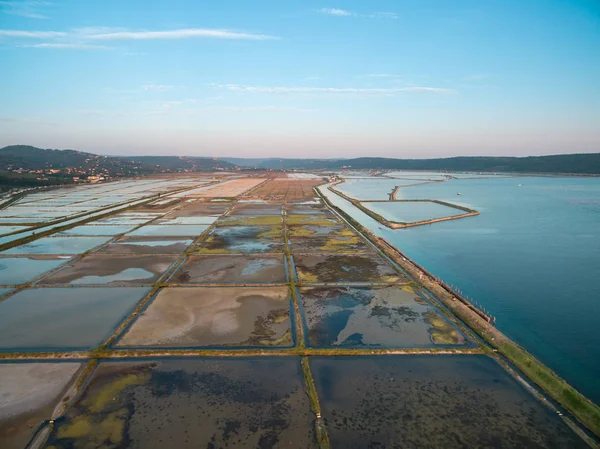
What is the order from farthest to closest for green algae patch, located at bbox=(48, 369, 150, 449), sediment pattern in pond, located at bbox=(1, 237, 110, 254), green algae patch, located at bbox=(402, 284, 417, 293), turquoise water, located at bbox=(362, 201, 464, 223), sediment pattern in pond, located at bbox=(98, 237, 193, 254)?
turquoise water, located at bbox=(362, 201, 464, 223) → sediment pattern in pond, located at bbox=(98, 237, 193, 254) → sediment pattern in pond, located at bbox=(1, 237, 110, 254) → green algae patch, located at bbox=(402, 284, 417, 293) → green algae patch, located at bbox=(48, 369, 150, 449)

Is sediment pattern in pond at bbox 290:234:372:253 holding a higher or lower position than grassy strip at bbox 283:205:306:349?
higher

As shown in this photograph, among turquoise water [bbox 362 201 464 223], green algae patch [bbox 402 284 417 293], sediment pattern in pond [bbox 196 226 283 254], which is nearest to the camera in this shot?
green algae patch [bbox 402 284 417 293]

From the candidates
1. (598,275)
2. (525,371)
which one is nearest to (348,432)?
(525,371)

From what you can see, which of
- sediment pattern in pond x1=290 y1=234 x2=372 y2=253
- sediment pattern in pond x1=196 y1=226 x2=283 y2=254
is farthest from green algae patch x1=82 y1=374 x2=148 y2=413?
sediment pattern in pond x1=290 y1=234 x2=372 y2=253

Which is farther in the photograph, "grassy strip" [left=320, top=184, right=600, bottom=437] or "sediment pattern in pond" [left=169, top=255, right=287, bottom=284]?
"sediment pattern in pond" [left=169, top=255, right=287, bottom=284]

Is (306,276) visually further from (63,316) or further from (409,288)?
(63,316)

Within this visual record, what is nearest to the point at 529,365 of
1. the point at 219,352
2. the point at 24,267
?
the point at 219,352

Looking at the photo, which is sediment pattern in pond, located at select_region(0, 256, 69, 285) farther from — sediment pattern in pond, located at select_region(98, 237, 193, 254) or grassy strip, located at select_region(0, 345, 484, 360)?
grassy strip, located at select_region(0, 345, 484, 360)

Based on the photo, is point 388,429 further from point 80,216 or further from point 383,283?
point 80,216

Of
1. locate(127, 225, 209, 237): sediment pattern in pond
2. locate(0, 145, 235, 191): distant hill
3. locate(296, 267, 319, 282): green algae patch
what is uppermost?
locate(0, 145, 235, 191): distant hill
